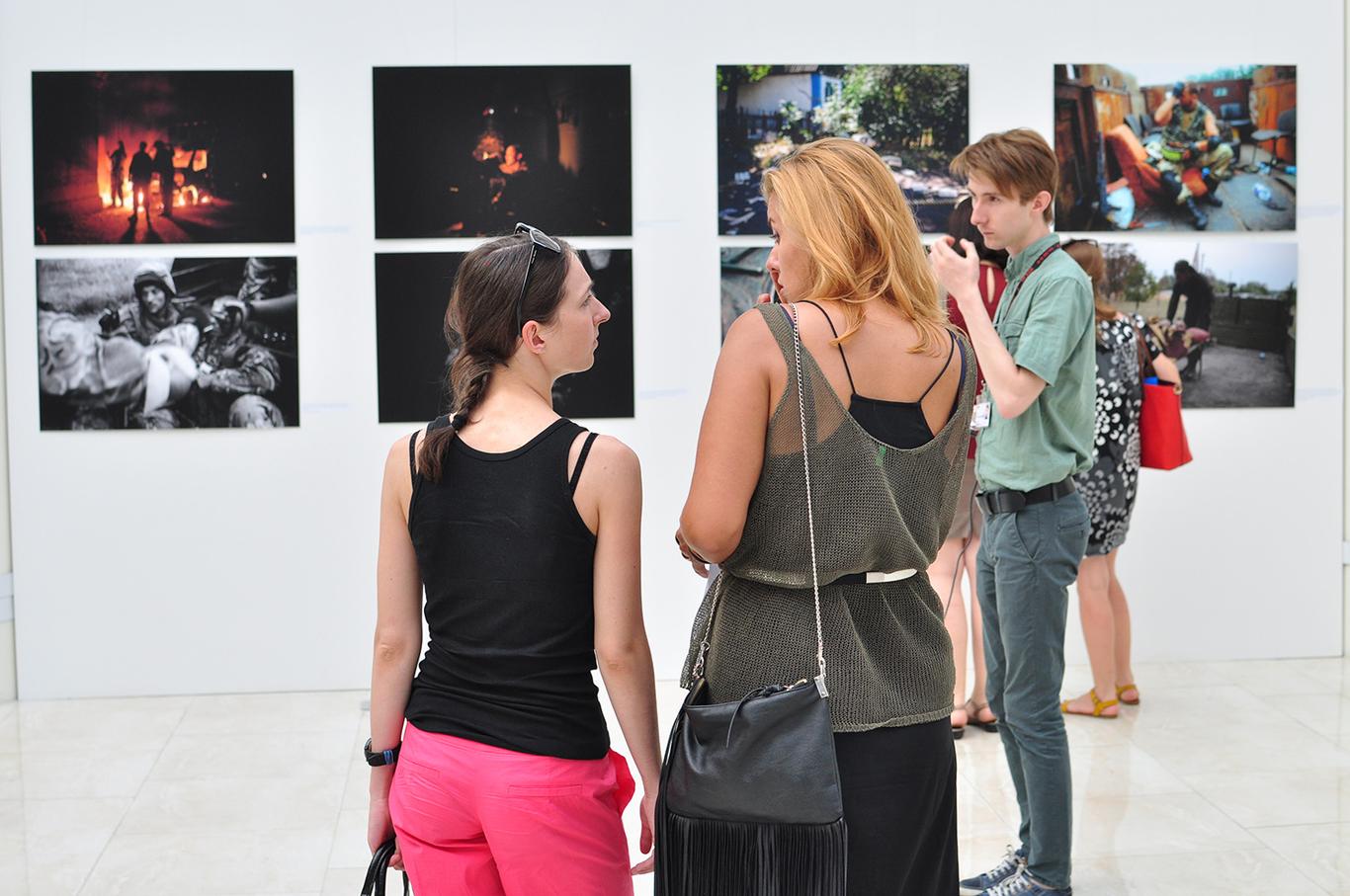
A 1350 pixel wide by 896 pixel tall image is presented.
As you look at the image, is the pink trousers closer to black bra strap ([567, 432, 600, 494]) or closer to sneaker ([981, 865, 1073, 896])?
black bra strap ([567, 432, 600, 494])

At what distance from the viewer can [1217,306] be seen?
6.14 meters

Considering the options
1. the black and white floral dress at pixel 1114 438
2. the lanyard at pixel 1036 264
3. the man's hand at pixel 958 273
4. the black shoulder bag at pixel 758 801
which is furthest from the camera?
the black and white floral dress at pixel 1114 438

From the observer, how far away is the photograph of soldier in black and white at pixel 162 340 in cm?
573

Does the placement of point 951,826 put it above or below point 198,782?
above

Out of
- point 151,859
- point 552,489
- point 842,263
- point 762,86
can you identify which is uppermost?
point 762,86

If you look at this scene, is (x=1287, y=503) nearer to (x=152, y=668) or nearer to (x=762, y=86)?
(x=762, y=86)

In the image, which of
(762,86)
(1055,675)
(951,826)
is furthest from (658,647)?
(951,826)

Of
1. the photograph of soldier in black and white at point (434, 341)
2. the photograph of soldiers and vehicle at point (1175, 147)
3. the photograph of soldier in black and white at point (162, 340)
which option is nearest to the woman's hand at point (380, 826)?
the photograph of soldier in black and white at point (434, 341)

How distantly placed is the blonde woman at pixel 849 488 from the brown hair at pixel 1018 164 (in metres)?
1.31

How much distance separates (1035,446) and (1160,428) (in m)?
2.34

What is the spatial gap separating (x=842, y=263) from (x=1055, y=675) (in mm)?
1696

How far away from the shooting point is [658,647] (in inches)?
237

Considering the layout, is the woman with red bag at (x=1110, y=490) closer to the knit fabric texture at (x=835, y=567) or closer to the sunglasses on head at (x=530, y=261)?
the knit fabric texture at (x=835, y=567)

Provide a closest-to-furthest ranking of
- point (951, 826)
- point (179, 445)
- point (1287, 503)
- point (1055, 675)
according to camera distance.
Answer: point (951, 826), point (1055, 675), point (179, 445), point (1287, 503)
